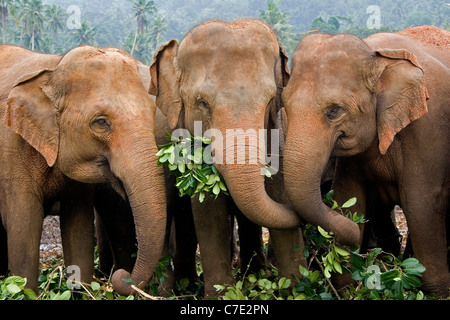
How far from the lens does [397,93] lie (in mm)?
4914

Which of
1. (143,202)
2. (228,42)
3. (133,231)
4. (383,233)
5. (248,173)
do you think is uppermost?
(228,42)

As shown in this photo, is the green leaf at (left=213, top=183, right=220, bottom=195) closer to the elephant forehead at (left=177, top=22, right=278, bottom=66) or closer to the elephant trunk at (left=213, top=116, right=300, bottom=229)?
the elephant trunk at (left=213, top=116, right=300, bottom=229)

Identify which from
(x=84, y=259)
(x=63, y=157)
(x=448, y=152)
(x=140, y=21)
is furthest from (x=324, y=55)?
(x=140, y=21)

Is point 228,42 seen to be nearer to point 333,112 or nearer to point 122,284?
point 333,112

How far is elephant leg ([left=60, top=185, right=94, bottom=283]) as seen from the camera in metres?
5.34

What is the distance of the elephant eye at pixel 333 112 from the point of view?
4633 mm

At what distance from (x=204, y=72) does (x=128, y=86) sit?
0.52 metres

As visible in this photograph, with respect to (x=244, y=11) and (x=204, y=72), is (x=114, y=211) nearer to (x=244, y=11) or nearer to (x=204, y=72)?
(x=204, y=72)

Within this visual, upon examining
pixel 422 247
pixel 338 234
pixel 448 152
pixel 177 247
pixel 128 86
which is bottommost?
pixel 177 247

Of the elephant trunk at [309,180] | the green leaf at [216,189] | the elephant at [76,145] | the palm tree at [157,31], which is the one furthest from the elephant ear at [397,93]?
the palm tree at [157,31]

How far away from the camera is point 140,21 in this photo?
56.2m

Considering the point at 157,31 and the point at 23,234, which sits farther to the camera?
the point at 157,31

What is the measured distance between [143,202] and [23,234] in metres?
1.01

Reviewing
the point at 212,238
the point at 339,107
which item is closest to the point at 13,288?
the point at 212,238
